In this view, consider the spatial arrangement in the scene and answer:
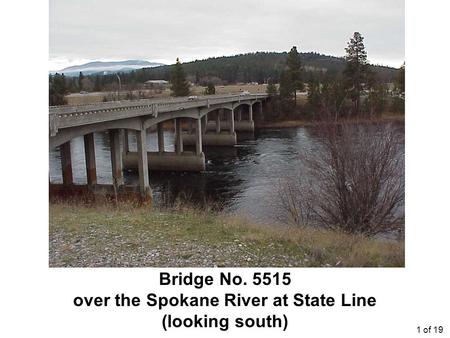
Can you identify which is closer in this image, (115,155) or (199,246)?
(199,246)

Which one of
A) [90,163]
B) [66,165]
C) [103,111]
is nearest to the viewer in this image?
[103,111]

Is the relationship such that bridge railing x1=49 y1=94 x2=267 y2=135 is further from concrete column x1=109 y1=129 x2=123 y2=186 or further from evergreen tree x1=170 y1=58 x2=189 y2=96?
evergreen tree x1=170 y1=58 x2=189 y2=96

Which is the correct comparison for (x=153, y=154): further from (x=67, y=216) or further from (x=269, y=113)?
(x=269, y=113)

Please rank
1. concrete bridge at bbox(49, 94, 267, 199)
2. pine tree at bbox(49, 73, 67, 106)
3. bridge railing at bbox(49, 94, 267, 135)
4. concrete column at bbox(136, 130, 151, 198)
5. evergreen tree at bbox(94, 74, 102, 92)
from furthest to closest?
evergreen tree at bbox(94, 74, 102, 92), pine tree at bbox(49, 73, 67, 106), concrete column at bbox(136, 130, 151, 198), concrete bridge at bbox(49, 94, 267, 199), bridge railing at bbox(49, 94, 267, 135)

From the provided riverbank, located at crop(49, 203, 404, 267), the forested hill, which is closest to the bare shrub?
riverbank, located at crop(49, 203, 404, 267)

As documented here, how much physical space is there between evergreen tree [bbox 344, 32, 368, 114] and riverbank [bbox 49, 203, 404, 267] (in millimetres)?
56995

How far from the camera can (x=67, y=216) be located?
12883mm

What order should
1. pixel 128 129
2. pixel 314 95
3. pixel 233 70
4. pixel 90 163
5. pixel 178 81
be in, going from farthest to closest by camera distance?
1. pixel 233 70
2. pixel 178 81
3. pixel 314 95
4. pixel 128 129
5. pixel 90 163

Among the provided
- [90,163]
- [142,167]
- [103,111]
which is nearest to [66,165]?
[90,163]

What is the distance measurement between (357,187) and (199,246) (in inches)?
295

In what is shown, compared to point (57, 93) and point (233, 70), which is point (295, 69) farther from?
point (233, 70)

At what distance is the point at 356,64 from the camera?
6394 centimetres

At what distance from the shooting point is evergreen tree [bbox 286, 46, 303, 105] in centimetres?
7375

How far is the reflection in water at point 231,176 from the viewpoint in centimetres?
2438
